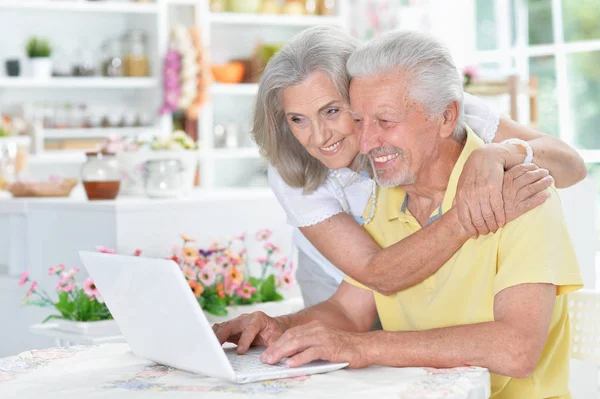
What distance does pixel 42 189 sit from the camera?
11.7 ft

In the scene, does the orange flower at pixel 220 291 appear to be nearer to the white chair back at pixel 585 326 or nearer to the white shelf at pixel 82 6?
the white chair back at pixel 585 326

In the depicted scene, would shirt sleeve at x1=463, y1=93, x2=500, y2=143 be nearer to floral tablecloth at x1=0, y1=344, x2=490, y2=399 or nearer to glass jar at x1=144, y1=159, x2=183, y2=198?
floral tablecloth at x1=0, y1=344, x2=490, y2=399

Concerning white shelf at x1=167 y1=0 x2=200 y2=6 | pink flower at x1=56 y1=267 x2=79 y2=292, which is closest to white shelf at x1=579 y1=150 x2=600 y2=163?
white shelf at x1=167 y1=0 x2=200 y2=6

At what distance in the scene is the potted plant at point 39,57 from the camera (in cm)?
537

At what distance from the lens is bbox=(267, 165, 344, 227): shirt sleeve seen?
2.07m

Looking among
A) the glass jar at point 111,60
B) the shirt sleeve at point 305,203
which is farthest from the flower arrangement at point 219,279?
the glass jar at point 111,60

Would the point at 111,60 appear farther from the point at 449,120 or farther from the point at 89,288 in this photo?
the point at 449,120

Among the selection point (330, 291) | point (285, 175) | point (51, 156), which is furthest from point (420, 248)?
point (51, 156)

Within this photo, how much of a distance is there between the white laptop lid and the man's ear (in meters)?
0.65

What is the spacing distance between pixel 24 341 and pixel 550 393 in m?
2.20

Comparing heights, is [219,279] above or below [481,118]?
below

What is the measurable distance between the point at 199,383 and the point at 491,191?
0.61m

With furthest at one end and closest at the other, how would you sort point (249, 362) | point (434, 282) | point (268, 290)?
point (268, 290), point (434, 282), point (249, 362)

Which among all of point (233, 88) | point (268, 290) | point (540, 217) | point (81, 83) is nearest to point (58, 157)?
point (81, 83)
